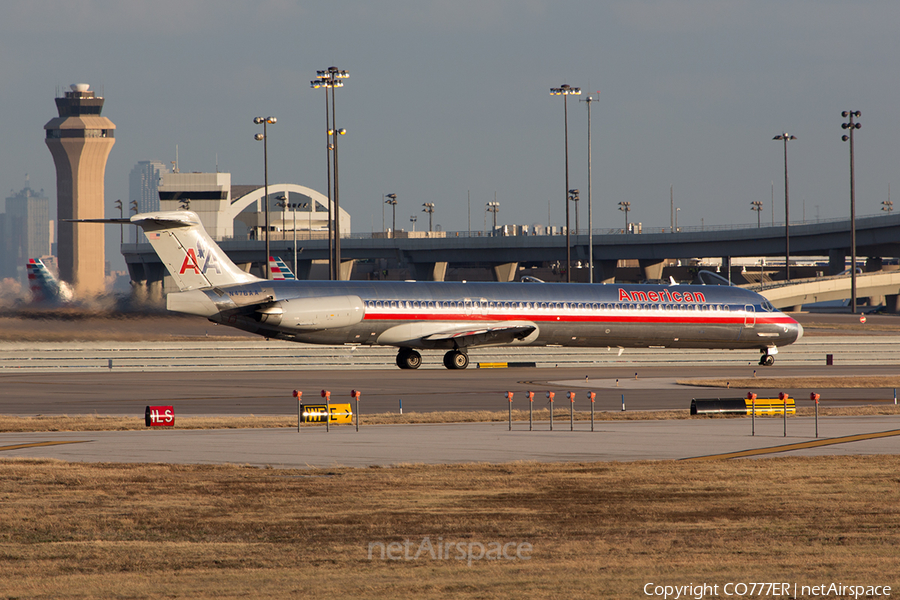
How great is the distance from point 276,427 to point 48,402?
995 centimetres

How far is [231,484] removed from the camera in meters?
15.8

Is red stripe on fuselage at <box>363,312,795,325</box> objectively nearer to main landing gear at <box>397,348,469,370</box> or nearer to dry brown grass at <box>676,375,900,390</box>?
main landing gear at <box>397,348,469,370</box>

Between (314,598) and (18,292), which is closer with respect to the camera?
(314,598)

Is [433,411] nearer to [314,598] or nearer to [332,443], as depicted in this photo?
[332,443]

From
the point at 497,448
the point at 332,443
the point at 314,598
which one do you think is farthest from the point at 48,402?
the point at 314,598

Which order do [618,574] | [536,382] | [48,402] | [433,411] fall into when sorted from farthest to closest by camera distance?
[536,382], [48,402], [433,411], [618,574]

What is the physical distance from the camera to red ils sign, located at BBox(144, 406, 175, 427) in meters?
24.2

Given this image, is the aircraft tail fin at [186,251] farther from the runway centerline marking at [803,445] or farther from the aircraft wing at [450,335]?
the runway centerline marking at [803,445]

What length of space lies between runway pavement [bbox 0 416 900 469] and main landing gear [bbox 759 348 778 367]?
23.6 meters

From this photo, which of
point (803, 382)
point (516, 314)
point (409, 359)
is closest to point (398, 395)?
point (409, 359)

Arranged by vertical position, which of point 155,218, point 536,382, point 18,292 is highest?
point 155,218

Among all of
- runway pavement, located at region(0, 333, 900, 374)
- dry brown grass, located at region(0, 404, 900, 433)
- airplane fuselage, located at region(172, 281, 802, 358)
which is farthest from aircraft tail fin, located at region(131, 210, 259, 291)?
dry brown grass, located at region(0, 404, 900, 433)

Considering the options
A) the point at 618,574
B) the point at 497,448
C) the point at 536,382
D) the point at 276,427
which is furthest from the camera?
the point at 536,382

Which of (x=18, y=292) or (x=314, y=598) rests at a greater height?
(x=18, y=292)
